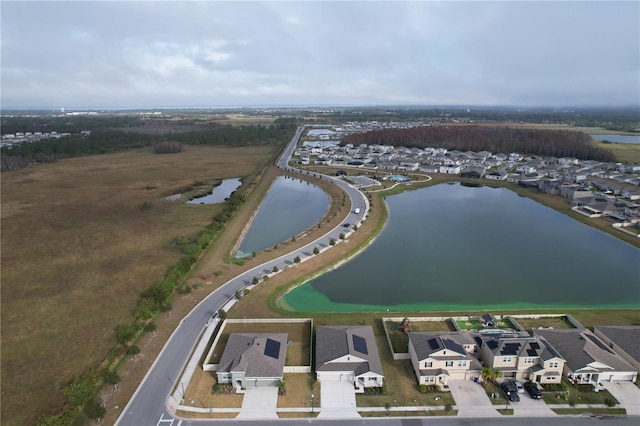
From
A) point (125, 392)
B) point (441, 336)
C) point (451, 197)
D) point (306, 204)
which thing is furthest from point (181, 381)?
point (451, 197)

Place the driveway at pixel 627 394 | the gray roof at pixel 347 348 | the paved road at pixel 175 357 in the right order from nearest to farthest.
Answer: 1. the paved road at pixel 175 357
2. the driveway at pixel 627 394
3. the gray roof at pixel 347 348

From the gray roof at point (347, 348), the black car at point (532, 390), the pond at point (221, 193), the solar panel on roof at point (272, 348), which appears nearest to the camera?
the black car at point (532, 390)

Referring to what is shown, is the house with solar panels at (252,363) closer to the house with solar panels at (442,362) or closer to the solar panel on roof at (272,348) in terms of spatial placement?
the solar panel on roof at (272,348)

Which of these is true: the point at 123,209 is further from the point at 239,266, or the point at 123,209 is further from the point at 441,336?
the point at 441,336

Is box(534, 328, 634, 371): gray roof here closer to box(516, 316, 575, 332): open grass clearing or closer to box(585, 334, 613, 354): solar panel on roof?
box(585, 334, 613, 354): solar panel on roof

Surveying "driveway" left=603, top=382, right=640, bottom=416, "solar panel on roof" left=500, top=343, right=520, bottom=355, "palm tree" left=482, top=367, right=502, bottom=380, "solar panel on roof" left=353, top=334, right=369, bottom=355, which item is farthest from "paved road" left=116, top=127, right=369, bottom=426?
"driveway" left=603, top=382, right=640, bottom=416

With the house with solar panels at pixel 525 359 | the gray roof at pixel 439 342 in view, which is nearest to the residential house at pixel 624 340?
the house with solar panels at pixel 525 359
